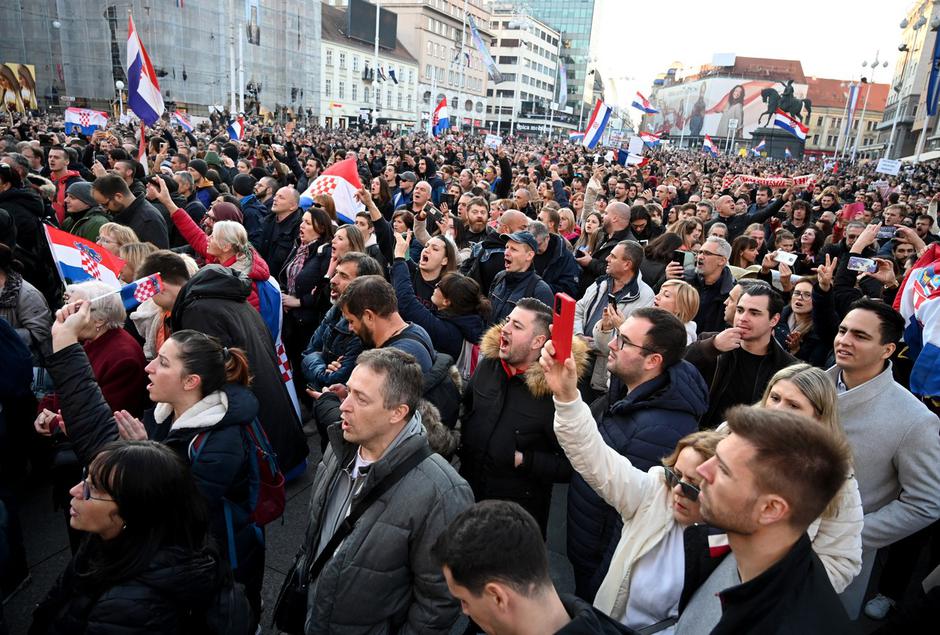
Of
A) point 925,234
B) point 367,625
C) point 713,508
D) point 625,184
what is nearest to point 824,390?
point 713,508

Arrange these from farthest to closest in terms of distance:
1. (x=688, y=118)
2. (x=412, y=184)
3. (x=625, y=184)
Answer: (x=688, y=118) → (x=625, y=184) → (x=412, y=184)

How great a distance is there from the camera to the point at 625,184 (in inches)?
400

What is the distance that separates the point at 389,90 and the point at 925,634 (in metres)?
77.7

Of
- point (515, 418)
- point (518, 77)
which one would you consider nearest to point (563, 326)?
point (515, 418)

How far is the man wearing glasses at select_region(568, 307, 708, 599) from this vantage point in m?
2.52

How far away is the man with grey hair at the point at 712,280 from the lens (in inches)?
197

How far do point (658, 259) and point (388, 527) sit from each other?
448 cm

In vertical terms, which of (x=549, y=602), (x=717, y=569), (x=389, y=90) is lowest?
(x=717, y=569)

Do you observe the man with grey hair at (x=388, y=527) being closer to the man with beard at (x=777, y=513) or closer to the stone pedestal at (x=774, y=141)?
the man with beard at (x=777, y=513)

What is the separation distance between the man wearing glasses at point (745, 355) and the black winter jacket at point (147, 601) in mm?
2844

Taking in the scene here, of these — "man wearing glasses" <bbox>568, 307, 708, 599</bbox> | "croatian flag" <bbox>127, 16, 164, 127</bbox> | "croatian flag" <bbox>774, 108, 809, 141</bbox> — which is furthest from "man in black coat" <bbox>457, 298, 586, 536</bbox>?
"croatian flag" <bbox>774, 108, 809, 141</bbox>

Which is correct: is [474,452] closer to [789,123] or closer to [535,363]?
[535,363]

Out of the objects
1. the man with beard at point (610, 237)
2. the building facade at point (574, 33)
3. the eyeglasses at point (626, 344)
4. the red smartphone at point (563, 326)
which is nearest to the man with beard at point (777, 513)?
the red smartphone at point (563, 326)

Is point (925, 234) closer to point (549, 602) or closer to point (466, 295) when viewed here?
point (466, 295)
